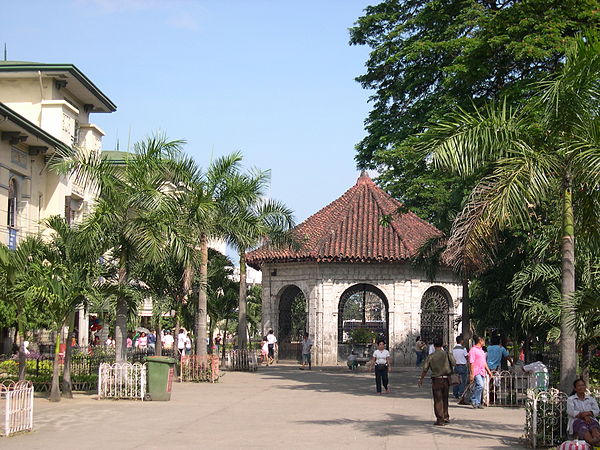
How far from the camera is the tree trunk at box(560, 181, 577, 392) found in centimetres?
1335

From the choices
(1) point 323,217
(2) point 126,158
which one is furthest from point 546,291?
(1) point 323,217

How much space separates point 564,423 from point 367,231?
2718 centimetres

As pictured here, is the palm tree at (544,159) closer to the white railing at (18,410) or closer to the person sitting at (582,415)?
the person sitting at (582,415)

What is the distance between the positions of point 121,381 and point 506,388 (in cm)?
969

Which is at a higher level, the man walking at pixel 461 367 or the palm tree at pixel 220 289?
the palm tree at pixel 220 289

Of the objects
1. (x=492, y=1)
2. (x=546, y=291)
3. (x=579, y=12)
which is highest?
(x=492, y=1)

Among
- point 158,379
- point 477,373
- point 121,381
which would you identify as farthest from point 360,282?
point 121,381

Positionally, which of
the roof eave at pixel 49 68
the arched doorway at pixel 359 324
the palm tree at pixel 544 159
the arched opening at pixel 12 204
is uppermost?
the roof eave at pixel 49 68

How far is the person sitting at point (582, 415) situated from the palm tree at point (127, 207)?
11884 mm

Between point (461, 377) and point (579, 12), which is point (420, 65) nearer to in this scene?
point (579, 12)

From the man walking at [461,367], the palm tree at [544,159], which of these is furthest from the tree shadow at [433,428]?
the man walking at [461,367]

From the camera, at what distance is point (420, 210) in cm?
2991

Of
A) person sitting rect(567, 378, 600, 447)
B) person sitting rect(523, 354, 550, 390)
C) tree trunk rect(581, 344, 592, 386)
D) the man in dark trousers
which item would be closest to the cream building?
the man in dark trousers

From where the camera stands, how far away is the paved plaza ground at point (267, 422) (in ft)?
44.7
